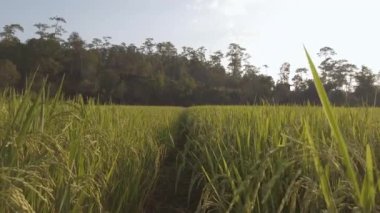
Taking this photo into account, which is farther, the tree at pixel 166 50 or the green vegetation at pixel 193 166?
Result: the tree at pixel 166 50

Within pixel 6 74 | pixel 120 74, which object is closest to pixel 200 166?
pixel 6 74

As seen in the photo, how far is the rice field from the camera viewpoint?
1245 millimetres

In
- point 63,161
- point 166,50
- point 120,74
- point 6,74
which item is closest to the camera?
point 63,161

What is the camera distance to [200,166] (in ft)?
11.3

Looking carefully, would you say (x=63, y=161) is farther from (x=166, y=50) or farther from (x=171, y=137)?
(x=166, y=50)

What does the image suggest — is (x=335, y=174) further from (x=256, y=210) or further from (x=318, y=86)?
(x=318, y=86)

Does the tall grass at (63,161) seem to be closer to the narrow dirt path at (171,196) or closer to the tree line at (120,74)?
the narrow dirt path at (171,196)

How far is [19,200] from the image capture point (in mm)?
1095

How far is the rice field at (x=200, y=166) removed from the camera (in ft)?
4.09

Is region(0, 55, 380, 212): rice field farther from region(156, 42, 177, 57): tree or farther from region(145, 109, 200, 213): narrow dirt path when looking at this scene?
region(156, 42, 177, 57): tree

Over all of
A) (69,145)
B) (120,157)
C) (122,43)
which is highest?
(122,43)

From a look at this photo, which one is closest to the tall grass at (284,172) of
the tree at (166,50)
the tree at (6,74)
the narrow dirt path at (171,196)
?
the narrow dirt path at (171,196)

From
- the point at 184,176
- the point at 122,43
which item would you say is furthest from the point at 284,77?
the point at 184,176

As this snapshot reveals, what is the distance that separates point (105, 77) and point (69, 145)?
4260 centimetres
